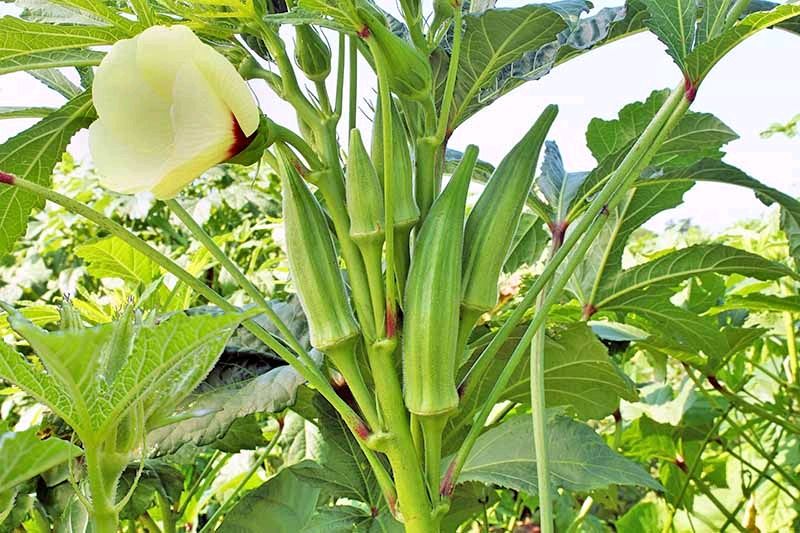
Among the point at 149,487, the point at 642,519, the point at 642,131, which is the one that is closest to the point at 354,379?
the point at 149,487

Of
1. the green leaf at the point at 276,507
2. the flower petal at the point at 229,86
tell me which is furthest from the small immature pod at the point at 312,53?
the green leaf at the point at 276,507

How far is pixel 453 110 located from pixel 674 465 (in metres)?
0.82

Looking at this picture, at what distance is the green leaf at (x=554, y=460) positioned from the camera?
55 cm

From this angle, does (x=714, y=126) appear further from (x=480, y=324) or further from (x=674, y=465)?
(x=674, y=465)

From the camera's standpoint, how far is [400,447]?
0.46 meters

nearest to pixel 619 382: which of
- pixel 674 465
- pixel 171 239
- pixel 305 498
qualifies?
pixel 305 498

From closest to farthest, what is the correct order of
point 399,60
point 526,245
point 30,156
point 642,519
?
point 399,60, point 30,156, point 526,245, point 642,519

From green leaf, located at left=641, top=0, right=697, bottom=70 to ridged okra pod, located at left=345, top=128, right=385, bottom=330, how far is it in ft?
0.68

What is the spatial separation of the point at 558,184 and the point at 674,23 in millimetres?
238

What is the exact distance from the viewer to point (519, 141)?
1.72ft

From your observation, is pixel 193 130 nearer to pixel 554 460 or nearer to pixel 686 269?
pixel 554 460

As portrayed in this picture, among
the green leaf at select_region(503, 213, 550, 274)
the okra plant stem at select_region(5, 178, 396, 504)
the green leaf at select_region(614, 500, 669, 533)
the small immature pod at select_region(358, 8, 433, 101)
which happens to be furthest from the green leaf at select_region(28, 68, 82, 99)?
the green leaf at select_region(614, 500, 669, 533)

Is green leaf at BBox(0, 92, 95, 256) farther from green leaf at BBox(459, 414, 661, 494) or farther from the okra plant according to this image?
green leaf at BBox(459, 414, 661, 494)

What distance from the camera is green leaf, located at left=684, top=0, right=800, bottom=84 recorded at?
46cm
